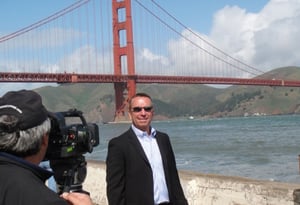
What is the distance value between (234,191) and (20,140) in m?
3.78

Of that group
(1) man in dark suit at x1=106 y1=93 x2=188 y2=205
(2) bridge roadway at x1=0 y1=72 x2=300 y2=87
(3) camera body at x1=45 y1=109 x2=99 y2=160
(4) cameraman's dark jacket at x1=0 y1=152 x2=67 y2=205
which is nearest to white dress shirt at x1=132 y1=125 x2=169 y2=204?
(1) man in dark suit at x1=106 y1=93 x2=188 y2=205

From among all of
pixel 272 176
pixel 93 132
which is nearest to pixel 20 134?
pixel 93 132

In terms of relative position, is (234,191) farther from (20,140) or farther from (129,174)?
(20,140)

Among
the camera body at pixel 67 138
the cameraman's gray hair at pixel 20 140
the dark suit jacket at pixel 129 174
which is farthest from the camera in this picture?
the dark suit jacket at pixel 129 174

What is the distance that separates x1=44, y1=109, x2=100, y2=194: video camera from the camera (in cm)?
156

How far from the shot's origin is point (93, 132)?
6.13 ft

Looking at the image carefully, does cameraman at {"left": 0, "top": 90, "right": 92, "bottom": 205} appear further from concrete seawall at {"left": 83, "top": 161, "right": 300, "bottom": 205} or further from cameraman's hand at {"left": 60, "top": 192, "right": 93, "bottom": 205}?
concrete seawall at {"left": 83, "top": 161, "right": 300, "bottom": 205}

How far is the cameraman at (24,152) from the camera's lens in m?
1.27

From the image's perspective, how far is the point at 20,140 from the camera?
1368 millimetres

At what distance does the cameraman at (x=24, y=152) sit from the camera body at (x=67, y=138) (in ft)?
0.31

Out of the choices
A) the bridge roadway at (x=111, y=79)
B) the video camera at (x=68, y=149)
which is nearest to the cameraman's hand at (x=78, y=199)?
the video camera at (x=68, y=149)

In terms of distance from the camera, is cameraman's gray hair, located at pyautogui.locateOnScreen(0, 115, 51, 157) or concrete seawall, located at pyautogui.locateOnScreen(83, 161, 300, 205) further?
concrete seawall, located at pyautogui.locateOnScreen(83, 161, 300, 205)

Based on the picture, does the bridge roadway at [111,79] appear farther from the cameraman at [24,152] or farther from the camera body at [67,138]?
the cameraman at [24,152]

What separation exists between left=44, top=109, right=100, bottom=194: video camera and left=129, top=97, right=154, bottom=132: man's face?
4.43 ft
